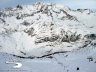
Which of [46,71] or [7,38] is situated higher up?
[46,71]

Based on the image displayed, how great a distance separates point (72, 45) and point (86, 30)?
23.6 meters

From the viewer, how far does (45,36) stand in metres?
195

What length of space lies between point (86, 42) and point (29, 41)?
43.7m

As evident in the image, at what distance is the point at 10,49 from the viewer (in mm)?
169375

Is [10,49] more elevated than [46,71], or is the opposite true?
[46,71]

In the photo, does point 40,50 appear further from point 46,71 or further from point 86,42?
point 46,71

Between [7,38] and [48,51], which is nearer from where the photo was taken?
[48,51]

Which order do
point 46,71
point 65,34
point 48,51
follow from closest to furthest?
point 46,71 < point 48,51 < point 65,34

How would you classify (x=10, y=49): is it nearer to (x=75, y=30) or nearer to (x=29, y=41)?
(x=29, y=41)

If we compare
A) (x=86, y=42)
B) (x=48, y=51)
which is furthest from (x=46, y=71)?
(x=86, y=42)

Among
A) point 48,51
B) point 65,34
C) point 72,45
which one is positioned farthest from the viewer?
point 65,34

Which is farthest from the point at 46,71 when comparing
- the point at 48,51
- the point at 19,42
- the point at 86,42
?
the point at 19,42

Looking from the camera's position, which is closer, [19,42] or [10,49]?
[10,49]

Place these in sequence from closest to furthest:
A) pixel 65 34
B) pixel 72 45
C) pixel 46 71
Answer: pixel 46 71, pixel 72 45, pixel 65 34
